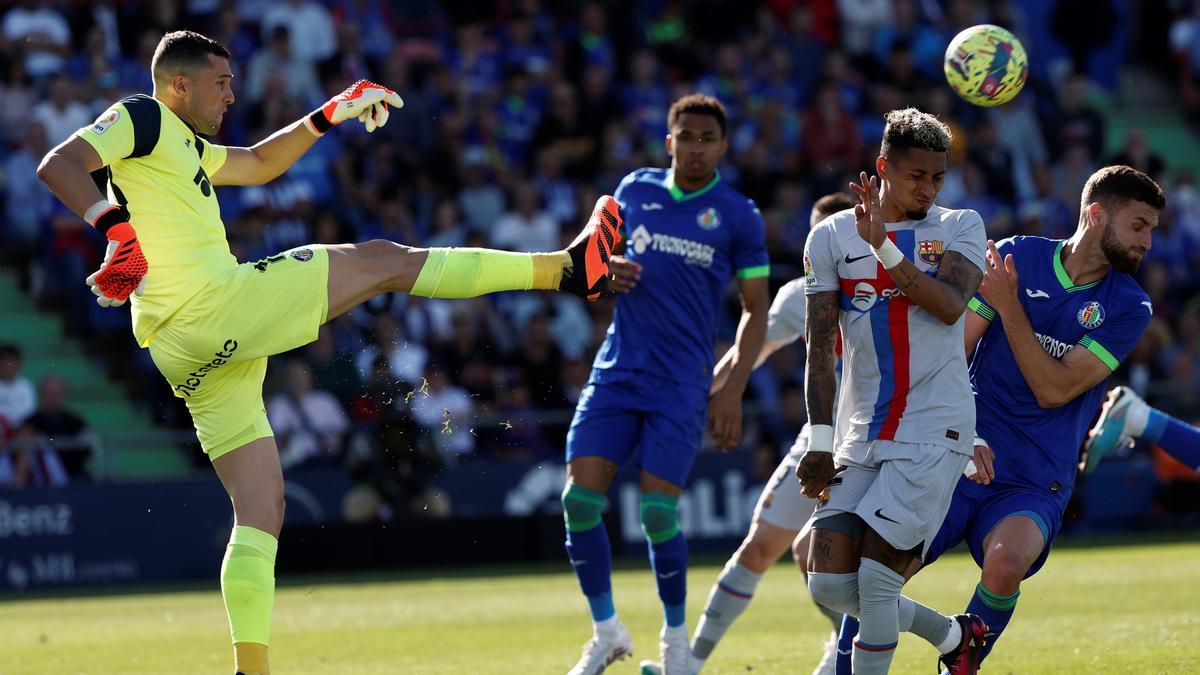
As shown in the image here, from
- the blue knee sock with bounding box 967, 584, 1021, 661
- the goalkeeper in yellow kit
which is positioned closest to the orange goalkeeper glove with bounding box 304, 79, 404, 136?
the goalkeeper in yellow kit

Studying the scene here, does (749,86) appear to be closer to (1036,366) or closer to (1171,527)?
(1171,527)

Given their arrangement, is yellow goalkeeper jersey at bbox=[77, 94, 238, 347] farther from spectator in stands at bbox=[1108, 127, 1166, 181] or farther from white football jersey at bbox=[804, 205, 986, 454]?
spectator in stands at bbox=[1108, 127, 1166, 181]

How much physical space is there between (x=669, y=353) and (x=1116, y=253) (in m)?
2.60

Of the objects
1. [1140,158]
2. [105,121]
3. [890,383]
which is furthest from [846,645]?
[1140,158]

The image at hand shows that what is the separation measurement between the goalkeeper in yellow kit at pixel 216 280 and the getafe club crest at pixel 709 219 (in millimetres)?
1854

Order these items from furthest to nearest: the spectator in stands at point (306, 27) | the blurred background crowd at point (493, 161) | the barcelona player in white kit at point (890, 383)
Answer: the spectator in stands at point (306, 27)
the blurred background crowd at point (493, 161)
the barcelona player in white kit at point (890, 383)

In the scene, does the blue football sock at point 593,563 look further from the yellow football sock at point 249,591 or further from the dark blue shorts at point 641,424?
the yellow football sock at point 249,591

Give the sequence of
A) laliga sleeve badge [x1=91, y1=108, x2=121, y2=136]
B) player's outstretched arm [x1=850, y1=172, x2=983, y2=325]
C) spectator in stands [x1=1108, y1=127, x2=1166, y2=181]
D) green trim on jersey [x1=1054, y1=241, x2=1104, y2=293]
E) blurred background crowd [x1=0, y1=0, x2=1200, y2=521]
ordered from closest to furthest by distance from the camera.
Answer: player's outstretched arm [x1=850, y1=172, x2=983, y2=325] → laliga sleeve badge [x1=91, y1=108, x2=121, y2=136] → green trim on jersey [x1=1054, y1=241, x2=1104, y2=293] → blurred background crowd [x1=0, y1=0, x2=1200, y2=521] → spectator in stands [x1=1108, y1=127, x2=1166, y2=181]

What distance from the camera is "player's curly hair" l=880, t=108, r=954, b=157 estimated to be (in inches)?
268

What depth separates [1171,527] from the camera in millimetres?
19141

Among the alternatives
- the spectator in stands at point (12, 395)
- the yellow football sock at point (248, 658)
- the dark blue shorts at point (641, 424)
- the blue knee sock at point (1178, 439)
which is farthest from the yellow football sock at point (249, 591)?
the spectator in stands at point (12, 395)

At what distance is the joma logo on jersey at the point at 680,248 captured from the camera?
9.36m

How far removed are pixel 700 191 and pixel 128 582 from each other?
31.9 feet

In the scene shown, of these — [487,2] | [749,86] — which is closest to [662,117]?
[749,86]
